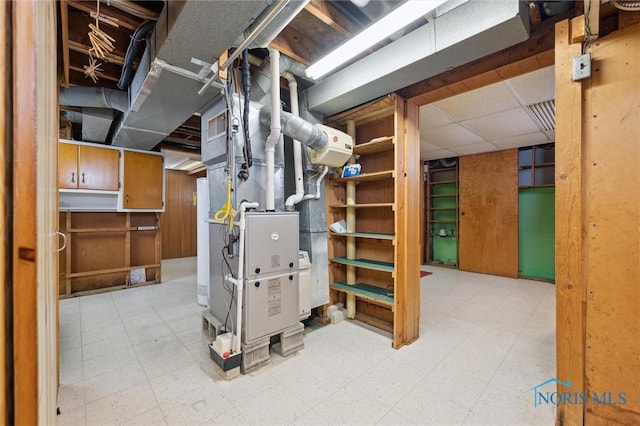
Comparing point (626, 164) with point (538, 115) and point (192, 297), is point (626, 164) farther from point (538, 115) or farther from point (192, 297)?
point (192, 297)

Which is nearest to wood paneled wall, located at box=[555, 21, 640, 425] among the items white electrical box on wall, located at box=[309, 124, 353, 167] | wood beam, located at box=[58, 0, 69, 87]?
white electrical box on wall, located at box=[309, 124, 353, 167]

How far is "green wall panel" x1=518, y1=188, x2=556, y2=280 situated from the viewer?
16.0 feet

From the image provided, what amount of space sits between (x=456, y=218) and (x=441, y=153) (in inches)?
60.2

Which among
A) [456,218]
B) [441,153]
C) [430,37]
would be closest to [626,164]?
[430,37]

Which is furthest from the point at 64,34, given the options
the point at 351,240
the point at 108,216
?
the point at 108,216

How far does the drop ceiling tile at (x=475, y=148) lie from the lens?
197 inches

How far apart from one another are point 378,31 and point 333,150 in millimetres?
1097

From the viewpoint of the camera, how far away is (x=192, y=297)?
160 inches

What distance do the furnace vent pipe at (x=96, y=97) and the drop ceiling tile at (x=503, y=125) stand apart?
4.29m

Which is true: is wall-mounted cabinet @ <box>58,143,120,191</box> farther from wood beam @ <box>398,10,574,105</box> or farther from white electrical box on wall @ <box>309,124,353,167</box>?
wood beam @ <box>398,10,574,105</box>

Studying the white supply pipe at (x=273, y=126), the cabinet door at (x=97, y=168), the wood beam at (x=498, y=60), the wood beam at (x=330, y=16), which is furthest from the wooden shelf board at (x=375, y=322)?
the cabinet door at (x=97, y=168)

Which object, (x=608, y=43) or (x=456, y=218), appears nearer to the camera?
(x=608, y=43)

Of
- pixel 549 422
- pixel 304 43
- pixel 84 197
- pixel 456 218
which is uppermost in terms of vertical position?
pixel 304 43

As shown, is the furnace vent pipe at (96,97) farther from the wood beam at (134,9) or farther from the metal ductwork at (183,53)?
the wood beam at (134,9)
